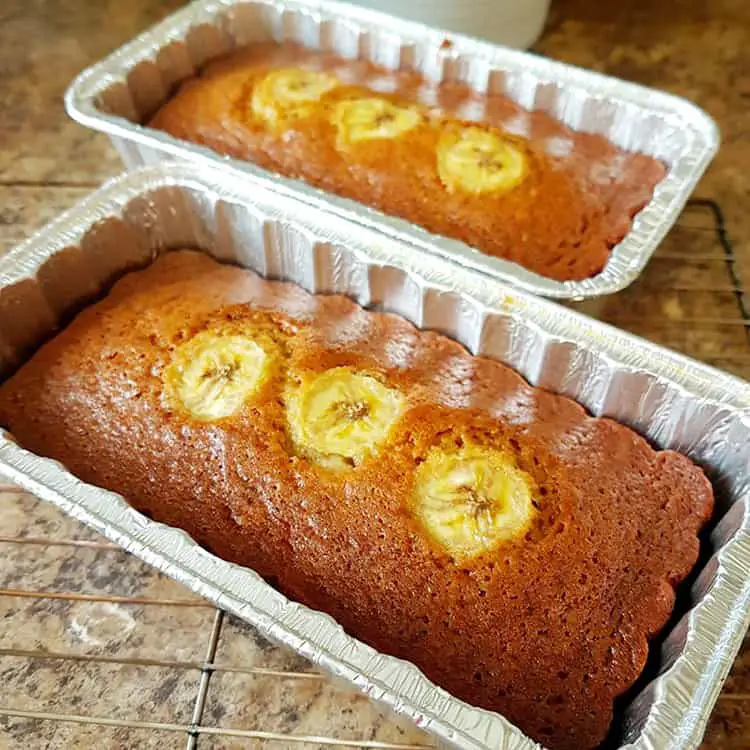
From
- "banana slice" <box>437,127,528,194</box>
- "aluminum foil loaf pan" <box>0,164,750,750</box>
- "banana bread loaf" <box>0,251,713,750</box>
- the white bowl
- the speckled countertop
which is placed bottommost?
the speckled countertop

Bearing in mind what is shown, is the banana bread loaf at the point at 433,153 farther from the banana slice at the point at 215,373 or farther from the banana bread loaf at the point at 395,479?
the banana slice at the point at 215,373

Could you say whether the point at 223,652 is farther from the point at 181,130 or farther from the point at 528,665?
the point at 181,130

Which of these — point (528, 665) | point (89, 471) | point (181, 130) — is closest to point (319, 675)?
point (528, 665)

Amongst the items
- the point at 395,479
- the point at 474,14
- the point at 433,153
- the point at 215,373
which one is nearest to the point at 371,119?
the point at 433,153

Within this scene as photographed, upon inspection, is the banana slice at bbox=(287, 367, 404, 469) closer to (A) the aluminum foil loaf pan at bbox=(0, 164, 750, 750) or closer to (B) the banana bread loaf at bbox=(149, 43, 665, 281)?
(A) the aluminum foil loaf pan at bbox=(0, 164, 750, 750)

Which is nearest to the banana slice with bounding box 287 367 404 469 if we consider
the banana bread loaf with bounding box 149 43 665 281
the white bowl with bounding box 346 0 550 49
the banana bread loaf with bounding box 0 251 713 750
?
the banana bread loaf with bounding box 0 251 713 750

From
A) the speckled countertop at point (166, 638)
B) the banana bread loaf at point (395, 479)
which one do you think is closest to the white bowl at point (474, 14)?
the speckled countertop at point (166, 638)
